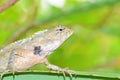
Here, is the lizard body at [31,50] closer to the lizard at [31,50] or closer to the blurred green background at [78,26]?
the lizard at [31,50]

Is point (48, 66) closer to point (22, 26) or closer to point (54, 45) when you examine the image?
point (54, 45)

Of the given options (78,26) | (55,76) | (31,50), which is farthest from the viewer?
(78,26)

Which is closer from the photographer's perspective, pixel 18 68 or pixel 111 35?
pixel 18 68

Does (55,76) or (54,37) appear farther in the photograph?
(54,37)

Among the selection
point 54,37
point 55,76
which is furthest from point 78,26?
point 55,76

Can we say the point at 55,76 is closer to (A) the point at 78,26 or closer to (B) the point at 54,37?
(B) the point at 54,37

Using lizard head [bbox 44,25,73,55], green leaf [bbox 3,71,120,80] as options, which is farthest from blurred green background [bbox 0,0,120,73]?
green leaf [bbox 3,71,120,80]

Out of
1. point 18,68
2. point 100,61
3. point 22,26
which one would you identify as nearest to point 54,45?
point 18,68
